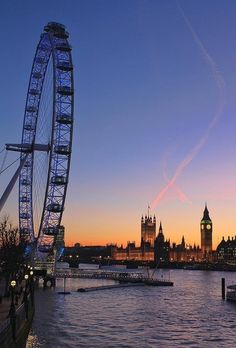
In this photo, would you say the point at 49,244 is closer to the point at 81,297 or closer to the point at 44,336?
the point at 81,297

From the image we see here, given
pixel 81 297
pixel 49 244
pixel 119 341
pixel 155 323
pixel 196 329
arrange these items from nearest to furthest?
pixel 119 341, pixel 196 329, pixel 155 323, pixel 49 244, pixel 81 297

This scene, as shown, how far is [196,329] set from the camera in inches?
1497

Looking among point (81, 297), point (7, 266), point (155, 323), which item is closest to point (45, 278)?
point (81, 297)

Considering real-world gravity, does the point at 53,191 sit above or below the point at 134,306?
above

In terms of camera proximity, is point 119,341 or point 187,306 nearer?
point 119,341

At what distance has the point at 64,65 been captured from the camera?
5038 cm

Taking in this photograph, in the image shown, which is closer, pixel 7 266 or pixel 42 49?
pixel 7 266

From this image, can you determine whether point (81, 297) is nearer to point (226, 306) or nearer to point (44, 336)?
point (226, 306)

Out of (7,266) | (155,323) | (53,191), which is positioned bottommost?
(155,323)

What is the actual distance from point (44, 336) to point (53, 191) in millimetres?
21973

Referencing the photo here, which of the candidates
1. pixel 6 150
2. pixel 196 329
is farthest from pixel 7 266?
pixel 196 329

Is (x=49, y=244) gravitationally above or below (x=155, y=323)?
above

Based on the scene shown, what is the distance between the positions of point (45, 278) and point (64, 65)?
3733 cm

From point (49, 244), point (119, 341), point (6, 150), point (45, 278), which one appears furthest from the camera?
point (45, 278)
